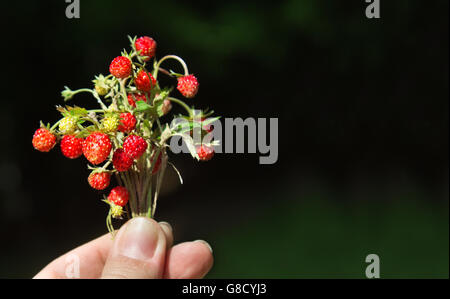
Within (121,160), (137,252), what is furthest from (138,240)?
(121,160)

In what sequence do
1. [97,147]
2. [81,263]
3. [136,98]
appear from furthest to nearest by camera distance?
1. [81,263]
2. [136,98]
3. [97,147]

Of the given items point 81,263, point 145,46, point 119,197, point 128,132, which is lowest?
point 81,263

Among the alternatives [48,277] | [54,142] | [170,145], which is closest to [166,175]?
[170,145]

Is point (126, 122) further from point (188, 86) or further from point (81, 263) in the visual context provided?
point (81, 263)

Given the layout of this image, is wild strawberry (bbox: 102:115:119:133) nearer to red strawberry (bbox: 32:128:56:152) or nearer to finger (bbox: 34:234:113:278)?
red strawberry (bbox: 32:128:56:152)

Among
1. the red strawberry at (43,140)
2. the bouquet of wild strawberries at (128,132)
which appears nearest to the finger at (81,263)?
the bouquet of wild strawberries at (128,132)

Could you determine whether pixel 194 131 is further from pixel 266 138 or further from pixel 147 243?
pixel 266 138

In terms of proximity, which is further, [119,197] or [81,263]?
[81,263]
